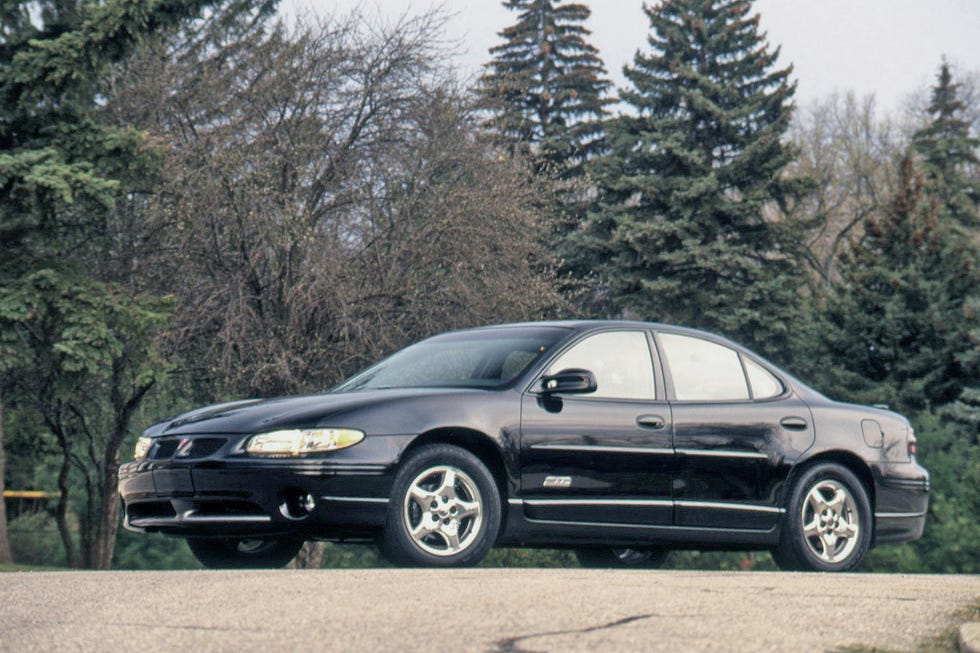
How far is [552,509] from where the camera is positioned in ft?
29.0

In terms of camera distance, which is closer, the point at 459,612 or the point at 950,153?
the point at 459,612

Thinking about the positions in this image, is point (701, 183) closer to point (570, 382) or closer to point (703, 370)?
point (703, 370)

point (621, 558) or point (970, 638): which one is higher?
point (970, 638)

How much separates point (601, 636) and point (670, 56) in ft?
120

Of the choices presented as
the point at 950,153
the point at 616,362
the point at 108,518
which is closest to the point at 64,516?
the point at 108,518

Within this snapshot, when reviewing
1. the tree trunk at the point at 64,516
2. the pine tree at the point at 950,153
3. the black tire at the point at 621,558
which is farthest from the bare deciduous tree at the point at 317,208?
the pine tree at the point at 950,153

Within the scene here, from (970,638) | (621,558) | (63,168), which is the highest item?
(63,168)

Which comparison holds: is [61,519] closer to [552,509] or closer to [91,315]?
[91,315]

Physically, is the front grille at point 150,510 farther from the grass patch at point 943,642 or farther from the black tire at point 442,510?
the grass patch at point 943,642

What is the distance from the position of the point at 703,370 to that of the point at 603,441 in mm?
1156

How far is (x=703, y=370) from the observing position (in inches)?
389

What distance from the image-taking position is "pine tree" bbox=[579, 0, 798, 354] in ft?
124

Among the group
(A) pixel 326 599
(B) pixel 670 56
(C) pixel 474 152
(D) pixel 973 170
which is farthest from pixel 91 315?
(D) pixel 973 170

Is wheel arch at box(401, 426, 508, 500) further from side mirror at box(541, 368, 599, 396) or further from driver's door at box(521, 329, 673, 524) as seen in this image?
side mirror at box(541, 368, 599, 396)
